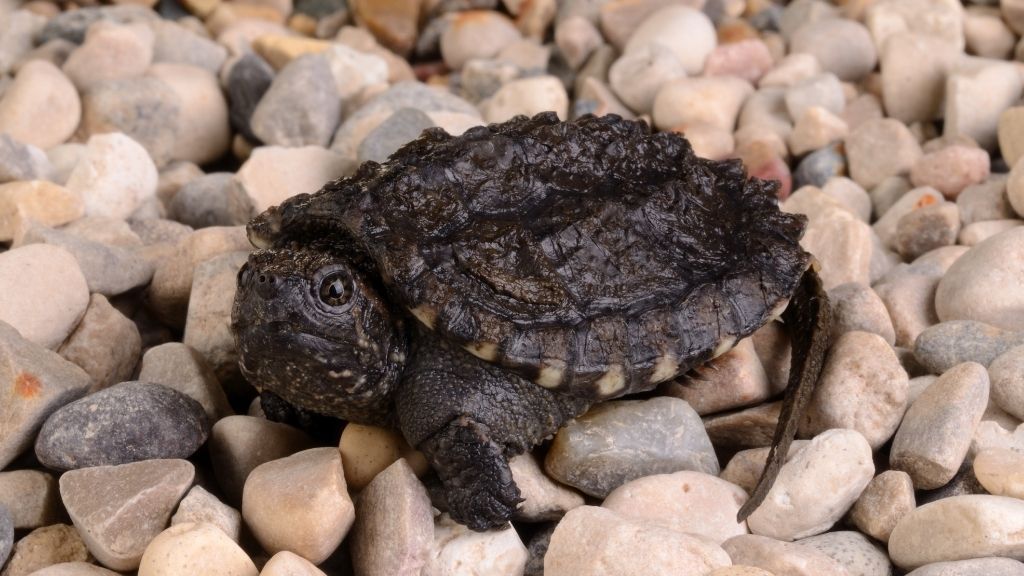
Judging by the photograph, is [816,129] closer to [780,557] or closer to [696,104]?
[696,104]

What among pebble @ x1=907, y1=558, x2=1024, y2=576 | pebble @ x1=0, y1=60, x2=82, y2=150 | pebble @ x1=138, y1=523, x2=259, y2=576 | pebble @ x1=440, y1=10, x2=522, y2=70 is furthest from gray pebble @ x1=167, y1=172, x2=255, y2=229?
pebble @ x1=907, y1=558, x2=1024, y2=576

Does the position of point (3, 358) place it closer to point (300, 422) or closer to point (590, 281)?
point (300, 422)

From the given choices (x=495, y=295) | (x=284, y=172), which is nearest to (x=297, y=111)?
(x=284, y=172)

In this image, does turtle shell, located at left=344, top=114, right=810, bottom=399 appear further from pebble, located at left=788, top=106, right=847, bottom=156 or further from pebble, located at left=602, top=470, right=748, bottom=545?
pebble, located at left=788, top=106, right=847, bottom=156

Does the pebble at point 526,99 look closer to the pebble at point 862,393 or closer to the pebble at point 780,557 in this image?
the pebble at point 862,393

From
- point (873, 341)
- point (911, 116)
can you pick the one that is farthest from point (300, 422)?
point (911, 116)

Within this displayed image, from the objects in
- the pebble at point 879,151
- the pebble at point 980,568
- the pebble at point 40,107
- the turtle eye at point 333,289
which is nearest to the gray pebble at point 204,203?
the pebble at point 40,107

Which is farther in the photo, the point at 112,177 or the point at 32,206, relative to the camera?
the point at 112,177
